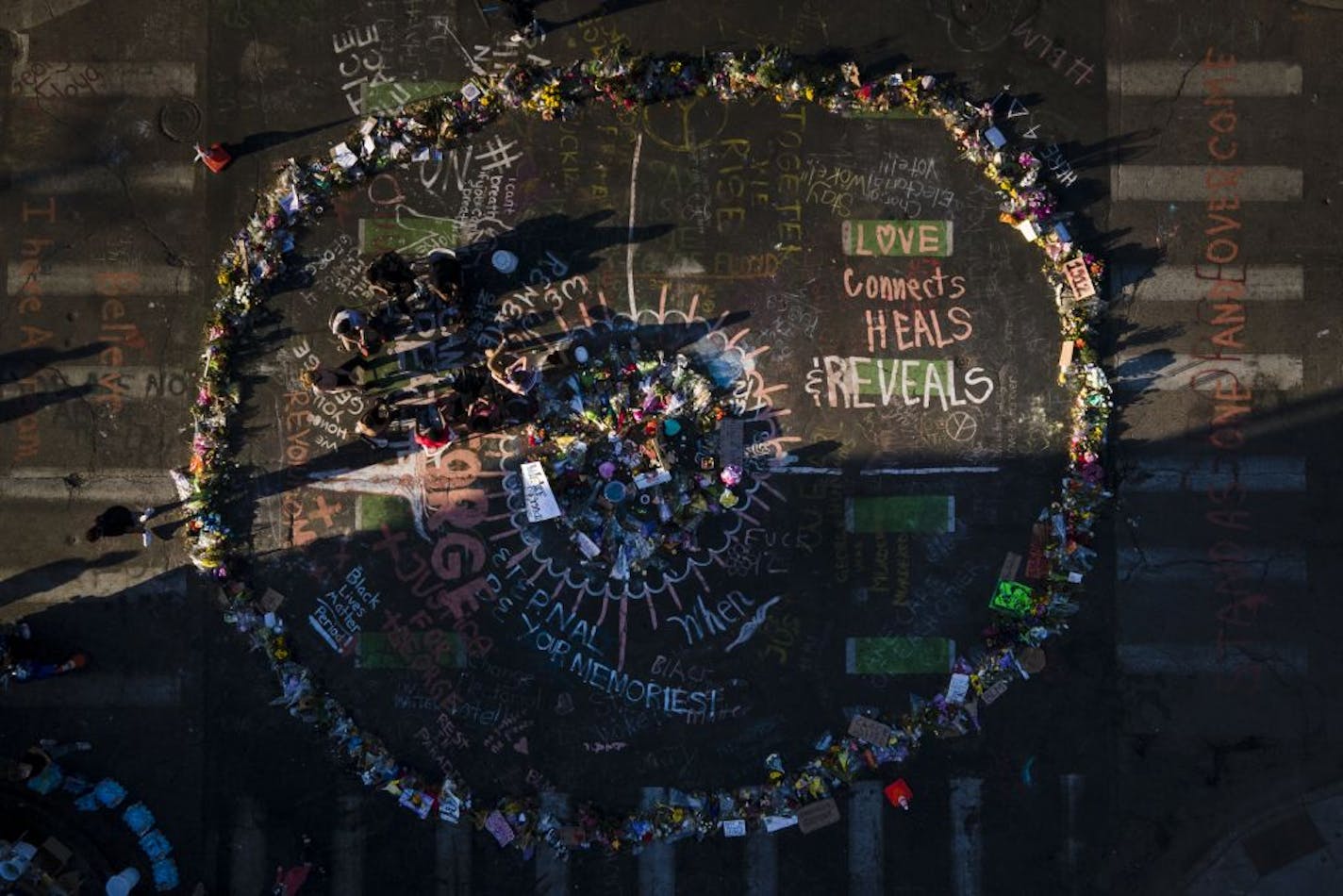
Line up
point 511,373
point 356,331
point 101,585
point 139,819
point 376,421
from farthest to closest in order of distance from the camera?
point 101,585 < point 139,819 < point 511,373 < point 356,331 < point 376,421

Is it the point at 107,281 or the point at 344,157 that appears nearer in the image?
the point at 344,157

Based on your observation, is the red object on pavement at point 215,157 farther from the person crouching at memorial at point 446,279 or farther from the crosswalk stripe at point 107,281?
the person crouching at memorial at point 446,279

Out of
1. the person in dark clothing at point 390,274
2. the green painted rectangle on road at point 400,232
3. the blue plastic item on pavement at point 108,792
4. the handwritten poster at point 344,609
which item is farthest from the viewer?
the green painted rectangle on road at point 400,232

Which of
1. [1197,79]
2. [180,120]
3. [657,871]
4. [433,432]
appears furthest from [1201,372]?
[180,120]

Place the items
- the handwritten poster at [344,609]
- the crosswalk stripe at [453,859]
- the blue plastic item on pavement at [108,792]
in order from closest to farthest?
the blue plastic item on pavement at [108,792] → the crosswalk stripe at [453,859] → the handwritten poster at [344,609]

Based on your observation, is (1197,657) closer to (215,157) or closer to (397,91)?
(397,91)

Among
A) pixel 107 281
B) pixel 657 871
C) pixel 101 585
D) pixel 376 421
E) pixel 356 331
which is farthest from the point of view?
pixel 107 281

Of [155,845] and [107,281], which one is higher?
[107,281]

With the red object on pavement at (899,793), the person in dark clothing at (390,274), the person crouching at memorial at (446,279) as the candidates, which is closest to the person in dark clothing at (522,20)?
the person crouching at memorial at (446,279)

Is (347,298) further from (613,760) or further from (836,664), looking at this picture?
(836,664)
